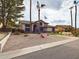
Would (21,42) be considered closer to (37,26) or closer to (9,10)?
(9,10)

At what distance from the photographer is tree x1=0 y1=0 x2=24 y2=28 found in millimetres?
71250

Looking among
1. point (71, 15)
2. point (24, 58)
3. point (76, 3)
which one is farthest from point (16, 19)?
point (24, 58)

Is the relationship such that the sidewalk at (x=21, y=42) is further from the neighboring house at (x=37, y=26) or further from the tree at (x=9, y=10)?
the neighboring house at (x=37, y=26)

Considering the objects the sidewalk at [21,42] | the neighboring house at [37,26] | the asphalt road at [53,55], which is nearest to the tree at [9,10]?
the neighboring house at [37,26]

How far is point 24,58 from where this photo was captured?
18.3 metres

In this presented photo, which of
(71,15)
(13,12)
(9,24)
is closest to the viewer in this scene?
(13,12)

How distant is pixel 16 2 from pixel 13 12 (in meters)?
3.06

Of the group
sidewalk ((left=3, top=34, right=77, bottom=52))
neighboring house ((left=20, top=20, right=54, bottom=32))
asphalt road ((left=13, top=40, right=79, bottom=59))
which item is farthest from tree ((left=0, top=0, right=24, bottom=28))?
asphalt road ((left=13, top=40, right=79, bottom=59))

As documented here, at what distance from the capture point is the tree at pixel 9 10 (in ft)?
234

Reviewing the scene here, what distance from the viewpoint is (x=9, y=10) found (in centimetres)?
7050

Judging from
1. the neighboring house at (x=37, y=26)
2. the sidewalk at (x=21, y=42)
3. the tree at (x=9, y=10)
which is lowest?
the neighboring house at (x=37, y=26)

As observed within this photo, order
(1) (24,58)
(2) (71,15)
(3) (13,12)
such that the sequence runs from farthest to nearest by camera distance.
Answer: (2) (71,15), (3) (13,12), (1) (24,58)

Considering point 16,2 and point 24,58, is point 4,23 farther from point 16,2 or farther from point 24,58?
point 24,58

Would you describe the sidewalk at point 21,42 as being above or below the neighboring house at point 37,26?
above
